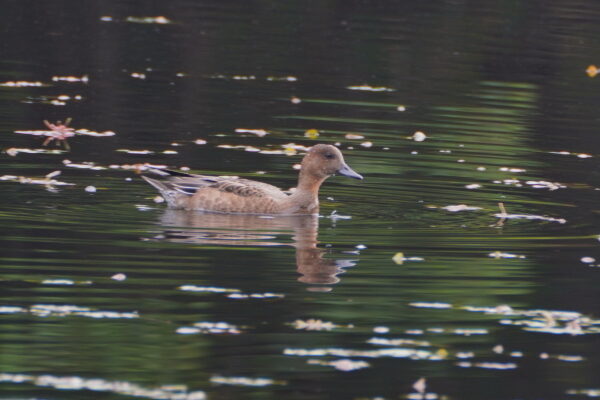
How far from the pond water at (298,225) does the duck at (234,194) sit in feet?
0.70

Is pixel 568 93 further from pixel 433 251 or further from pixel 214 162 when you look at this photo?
pixel 433 251

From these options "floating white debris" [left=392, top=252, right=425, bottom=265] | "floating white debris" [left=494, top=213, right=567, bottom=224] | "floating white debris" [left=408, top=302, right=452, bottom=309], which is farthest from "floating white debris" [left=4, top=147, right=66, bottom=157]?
"floating white debris" [left=408, top=302, right=452, bottom=309]

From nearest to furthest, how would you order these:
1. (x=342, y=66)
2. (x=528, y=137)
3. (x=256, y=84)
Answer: (x=528, y=137) < (x=256, y=84) < (x=342, y=66)

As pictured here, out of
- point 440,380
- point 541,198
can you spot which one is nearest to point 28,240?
point 440,380

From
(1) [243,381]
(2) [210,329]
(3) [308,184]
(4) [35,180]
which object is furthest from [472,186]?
(1) [243,381]

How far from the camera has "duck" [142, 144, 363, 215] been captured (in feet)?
44.1

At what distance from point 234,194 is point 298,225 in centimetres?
71

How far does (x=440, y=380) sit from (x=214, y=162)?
25.5 feet

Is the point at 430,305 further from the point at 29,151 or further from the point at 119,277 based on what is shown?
the point at 29,151

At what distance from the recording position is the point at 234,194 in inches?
528

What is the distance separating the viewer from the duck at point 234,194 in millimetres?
13438

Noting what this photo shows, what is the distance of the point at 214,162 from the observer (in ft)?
51.7

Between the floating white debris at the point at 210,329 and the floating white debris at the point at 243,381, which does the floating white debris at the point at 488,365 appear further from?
the floating white debris at the point at 210,329

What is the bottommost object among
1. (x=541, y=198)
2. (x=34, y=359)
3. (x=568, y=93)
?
(x=34, y=359)
